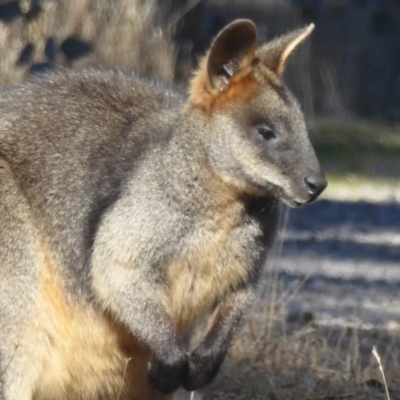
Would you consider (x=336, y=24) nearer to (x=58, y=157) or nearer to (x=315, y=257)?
(x=315, y=257)

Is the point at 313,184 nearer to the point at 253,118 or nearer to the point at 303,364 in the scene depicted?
the point at 253,118

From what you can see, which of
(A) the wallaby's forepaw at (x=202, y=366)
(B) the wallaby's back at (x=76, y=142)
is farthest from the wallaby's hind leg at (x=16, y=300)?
(A) the wallaby's forepaw at (x=202, y=366)

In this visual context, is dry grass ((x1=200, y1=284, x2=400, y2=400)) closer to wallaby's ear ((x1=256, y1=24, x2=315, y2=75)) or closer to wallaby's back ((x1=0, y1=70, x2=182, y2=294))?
wallaby's back ((x1=0, y1=70, x2=182, y2=294))

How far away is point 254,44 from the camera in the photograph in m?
4.60

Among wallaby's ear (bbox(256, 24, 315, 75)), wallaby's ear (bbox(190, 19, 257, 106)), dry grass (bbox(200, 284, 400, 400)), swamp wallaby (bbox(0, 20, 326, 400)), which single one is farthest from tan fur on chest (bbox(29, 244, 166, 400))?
wallaby's ear (bbox(256, 24, 315, 75))

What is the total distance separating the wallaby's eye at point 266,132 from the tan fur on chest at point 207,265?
0.30 m

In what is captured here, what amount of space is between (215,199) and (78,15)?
18.7ft

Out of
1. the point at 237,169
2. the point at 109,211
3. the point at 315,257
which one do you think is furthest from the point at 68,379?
the point at 315,257

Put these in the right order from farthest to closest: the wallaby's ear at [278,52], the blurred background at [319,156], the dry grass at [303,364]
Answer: the blurred background at [319,156] → the dry grass at [303,364] → the wallaby's ear at [278,52]

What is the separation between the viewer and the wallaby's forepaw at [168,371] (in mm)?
4617

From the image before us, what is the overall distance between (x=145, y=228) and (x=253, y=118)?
605 millimetres

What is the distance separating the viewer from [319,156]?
40.8 feet

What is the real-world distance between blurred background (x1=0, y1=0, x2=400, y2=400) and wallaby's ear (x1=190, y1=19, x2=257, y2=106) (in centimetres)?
83

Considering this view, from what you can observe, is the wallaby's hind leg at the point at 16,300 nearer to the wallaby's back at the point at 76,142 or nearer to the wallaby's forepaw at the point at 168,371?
the wallaby's back at the point at 76,142
